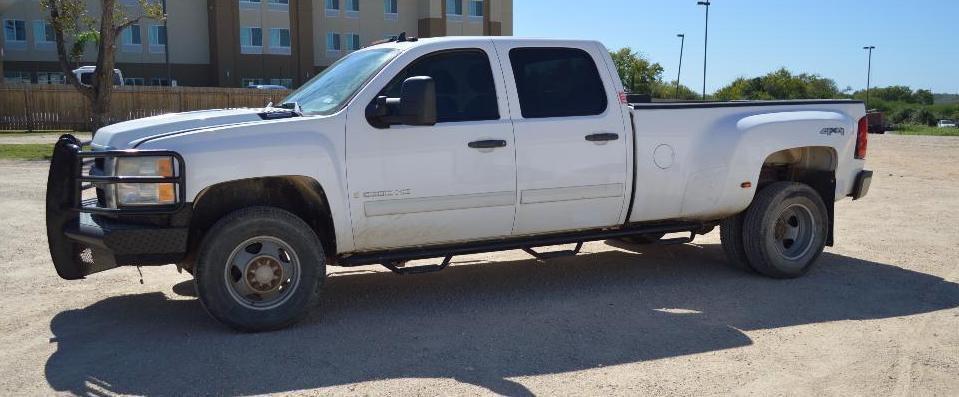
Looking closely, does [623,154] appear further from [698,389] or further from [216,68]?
[216,68]

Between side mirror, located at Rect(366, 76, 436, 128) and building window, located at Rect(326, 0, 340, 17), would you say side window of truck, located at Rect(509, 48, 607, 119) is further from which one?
building window, located at Rect(326, 0, 340, 17)

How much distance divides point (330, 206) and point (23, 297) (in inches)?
112

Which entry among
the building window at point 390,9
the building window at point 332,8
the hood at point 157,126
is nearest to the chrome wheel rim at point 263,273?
the hood at point 157,126

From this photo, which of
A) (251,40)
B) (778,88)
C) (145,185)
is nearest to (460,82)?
(145,185)

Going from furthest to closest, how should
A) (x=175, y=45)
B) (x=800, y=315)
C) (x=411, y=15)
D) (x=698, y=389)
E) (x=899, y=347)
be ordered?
1. (x=411, y=15)
2. (x=175, y=45)
3. (x=800, y=315)
4. (x=899, y=347)
5. (x=698, y=389)

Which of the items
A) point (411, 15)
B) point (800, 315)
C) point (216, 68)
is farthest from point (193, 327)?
point (411, 15)

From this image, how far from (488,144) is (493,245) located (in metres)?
0.80

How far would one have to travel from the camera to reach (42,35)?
48469mm

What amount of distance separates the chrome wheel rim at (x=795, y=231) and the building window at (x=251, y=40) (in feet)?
157

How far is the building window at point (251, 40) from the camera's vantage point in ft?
169

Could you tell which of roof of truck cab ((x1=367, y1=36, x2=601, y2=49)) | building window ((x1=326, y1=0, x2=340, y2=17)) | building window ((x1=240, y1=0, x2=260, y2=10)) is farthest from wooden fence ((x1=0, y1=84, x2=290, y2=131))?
roof of truck cab ((x1=367, y1=36, x2=601, y2=49))

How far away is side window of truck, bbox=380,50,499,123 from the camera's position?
624cm

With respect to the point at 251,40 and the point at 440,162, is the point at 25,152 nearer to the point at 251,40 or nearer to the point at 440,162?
the point at 440,162

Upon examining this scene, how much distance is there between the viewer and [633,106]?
6816 mm
